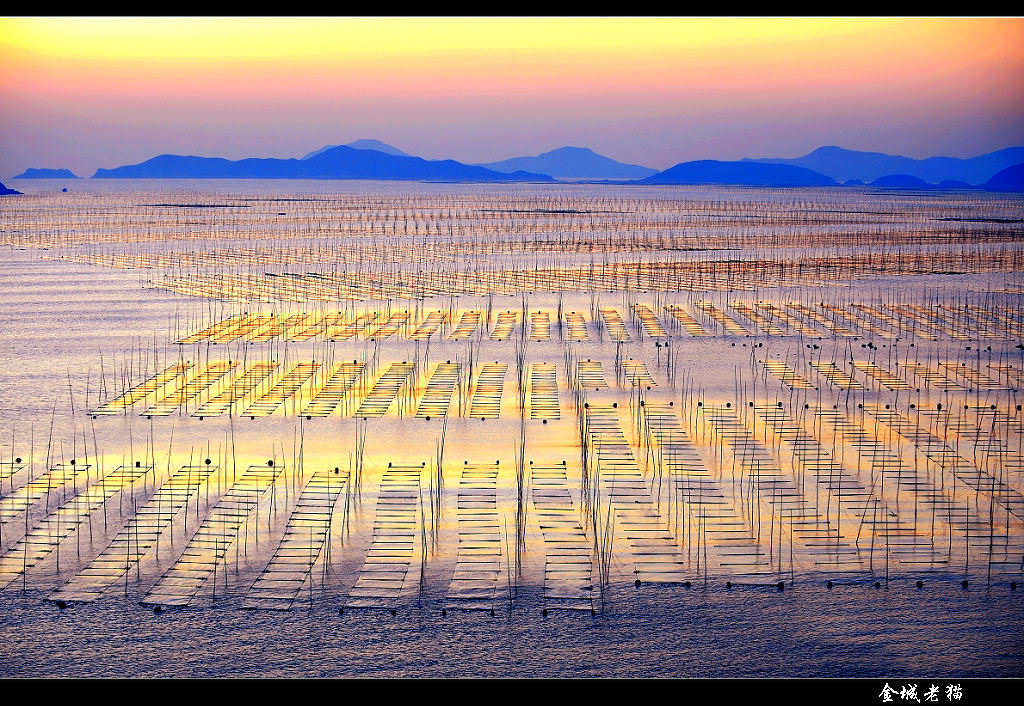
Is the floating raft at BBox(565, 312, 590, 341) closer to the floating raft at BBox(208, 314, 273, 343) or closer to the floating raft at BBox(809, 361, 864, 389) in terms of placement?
the floating raft at BBox(809, 361, 864, 389)

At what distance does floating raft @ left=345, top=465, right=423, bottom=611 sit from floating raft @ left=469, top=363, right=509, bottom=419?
5.34 feet

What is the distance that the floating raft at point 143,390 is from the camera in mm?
9164

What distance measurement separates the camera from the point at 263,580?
5531 millimetres

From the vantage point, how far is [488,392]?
9.82m

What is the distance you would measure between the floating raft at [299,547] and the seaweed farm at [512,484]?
0.9 inches

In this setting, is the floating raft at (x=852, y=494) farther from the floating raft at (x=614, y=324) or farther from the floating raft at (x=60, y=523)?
the floating raft at (x=60, y=523)

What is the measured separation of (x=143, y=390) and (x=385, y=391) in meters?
2.19

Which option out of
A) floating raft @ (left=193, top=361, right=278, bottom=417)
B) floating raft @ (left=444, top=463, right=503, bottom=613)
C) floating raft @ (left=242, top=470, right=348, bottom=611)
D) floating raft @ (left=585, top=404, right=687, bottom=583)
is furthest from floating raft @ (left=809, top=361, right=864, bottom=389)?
floating raft @ (left=193, top=361, right=278, bottom=417)

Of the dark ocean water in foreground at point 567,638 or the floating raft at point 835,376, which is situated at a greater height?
the floating raft at point 835,376

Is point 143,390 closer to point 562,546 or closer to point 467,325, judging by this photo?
point 467,325

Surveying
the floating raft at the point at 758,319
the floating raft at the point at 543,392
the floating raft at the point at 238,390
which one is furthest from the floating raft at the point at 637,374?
the floating raft at the point at 238,390

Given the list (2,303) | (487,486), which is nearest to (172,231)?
(2,303)
